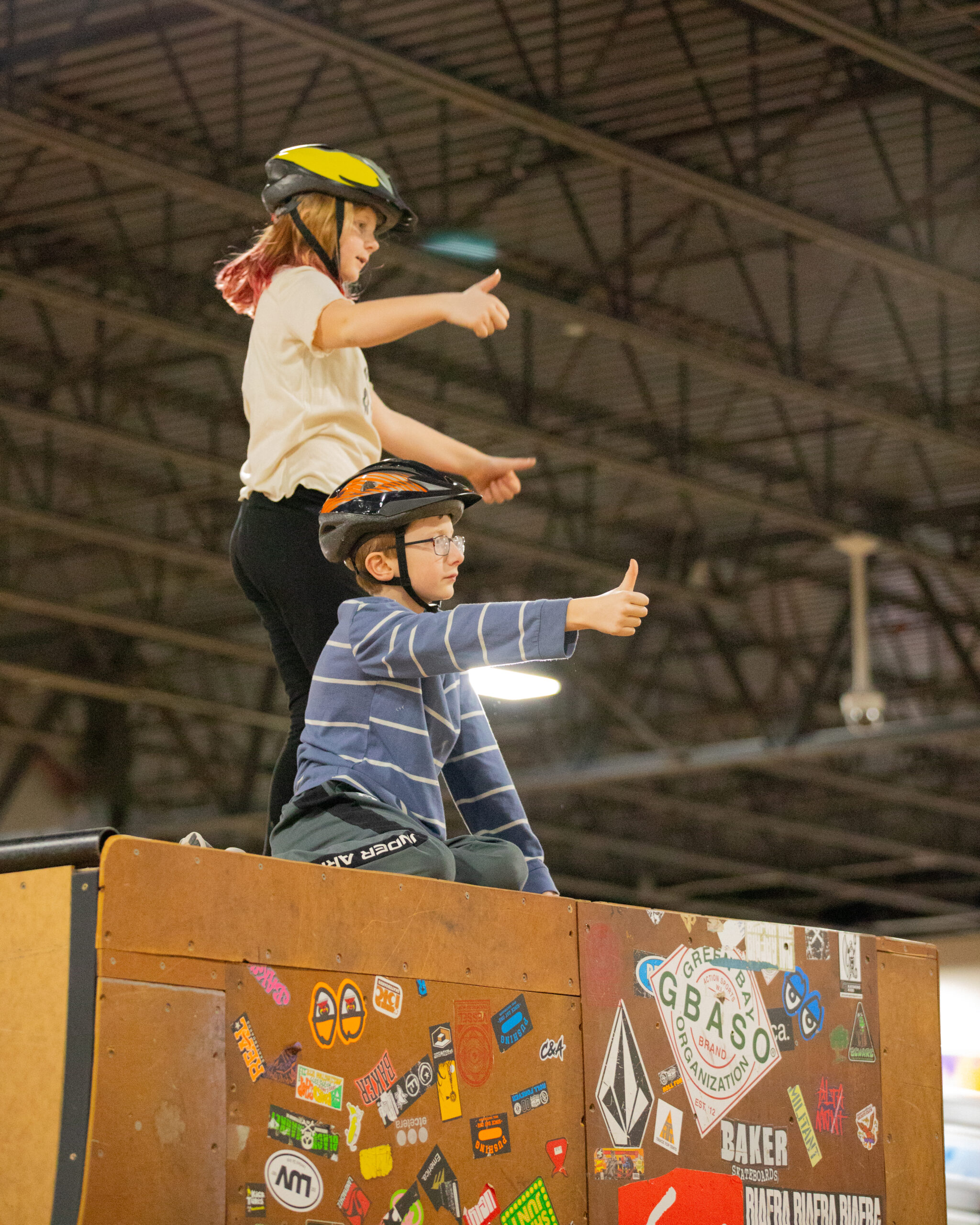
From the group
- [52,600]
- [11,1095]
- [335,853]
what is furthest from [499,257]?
[11,1095]

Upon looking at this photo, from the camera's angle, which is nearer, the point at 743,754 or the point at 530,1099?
the point at 530,1099

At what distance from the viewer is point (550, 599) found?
122 inches

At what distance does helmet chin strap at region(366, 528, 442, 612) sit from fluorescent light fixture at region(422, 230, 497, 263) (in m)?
6.28

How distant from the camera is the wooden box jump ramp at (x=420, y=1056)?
216 cm

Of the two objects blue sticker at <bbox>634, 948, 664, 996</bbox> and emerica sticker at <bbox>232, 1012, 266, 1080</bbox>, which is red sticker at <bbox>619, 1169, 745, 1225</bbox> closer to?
blue sticker at <bbox>634, 948, 664, 996</bbox>

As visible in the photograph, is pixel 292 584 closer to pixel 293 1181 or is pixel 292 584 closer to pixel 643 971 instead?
pixel 643 971

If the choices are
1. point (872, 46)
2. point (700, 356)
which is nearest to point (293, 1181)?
point (872, 46)

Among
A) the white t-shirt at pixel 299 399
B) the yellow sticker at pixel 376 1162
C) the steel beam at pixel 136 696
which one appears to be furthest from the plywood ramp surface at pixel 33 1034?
the steel beam at pixel 136 696

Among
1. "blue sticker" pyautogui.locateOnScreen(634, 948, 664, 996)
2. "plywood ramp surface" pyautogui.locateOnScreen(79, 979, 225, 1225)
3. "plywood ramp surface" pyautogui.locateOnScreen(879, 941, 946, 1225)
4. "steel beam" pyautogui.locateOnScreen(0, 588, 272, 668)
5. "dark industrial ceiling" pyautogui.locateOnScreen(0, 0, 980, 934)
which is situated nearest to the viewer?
"plywood ramp surface" pyautogui.locateOnScreen(79, 979, 225, 1225)

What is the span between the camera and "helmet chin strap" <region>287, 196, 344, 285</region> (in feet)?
11.1

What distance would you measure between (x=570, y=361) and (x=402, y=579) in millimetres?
7684

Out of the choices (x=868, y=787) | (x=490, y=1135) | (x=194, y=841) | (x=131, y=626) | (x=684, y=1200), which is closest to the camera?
(x=490, y=1135)

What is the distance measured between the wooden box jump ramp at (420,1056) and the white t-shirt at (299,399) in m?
1.01

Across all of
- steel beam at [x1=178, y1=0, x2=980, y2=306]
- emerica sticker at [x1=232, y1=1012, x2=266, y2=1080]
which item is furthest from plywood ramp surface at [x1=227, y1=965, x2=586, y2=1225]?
steel beam at [x1=178, y1=0, x2=980, y2=306]
